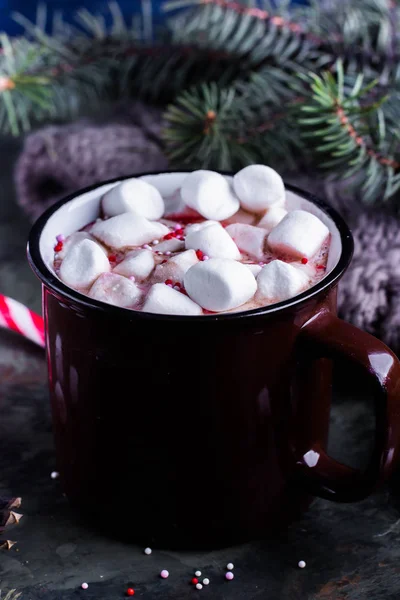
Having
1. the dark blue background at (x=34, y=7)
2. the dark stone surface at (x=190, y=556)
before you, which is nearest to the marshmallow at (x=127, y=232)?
the dark stone surface at (x=190, y=556)

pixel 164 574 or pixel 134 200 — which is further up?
pixel 134 200

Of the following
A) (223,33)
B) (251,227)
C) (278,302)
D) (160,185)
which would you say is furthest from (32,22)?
(278,302)

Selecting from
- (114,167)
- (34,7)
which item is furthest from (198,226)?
A: (34,7)

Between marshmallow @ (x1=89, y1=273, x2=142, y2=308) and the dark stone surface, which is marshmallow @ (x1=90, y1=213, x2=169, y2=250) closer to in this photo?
marshmallow @ (x1=89, y1=273, x2=142, y2=308)

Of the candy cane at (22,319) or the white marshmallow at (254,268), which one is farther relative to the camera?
the candy cane at (22,319)

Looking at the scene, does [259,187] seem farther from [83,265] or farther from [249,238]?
[83,265]

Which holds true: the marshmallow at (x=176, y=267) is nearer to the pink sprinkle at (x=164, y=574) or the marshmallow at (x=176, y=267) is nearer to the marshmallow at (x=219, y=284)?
the marshmallow at (x=219, y=284)
